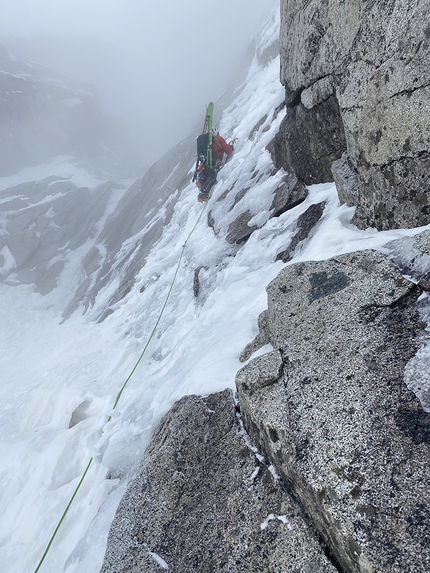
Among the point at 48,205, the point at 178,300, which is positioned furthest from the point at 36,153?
the point at 178,300

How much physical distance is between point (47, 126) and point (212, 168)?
71.4 metres

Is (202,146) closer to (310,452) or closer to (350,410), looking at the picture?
(350,410)

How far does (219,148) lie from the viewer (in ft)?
46.4

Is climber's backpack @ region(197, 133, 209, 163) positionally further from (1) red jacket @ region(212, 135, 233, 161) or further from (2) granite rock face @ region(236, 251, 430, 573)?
(2) granite rock face @ region(236, 251, 430, 573)

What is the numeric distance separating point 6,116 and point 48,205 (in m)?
39.9

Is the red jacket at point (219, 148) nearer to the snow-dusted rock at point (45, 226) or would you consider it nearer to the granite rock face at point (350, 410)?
the granite rock face at point (350, 410)

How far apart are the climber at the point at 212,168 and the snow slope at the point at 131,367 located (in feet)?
1.80

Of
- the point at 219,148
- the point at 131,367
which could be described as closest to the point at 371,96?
the point at 131,367

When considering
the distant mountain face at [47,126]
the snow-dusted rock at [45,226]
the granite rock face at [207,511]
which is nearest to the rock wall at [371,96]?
the granite rock face at [207,511]

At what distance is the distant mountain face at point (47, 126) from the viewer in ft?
217

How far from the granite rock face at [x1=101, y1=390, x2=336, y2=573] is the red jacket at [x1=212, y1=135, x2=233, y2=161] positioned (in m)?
12.1

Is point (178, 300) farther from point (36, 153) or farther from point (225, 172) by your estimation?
point (36, 153)

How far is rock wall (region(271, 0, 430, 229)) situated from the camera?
355 cm

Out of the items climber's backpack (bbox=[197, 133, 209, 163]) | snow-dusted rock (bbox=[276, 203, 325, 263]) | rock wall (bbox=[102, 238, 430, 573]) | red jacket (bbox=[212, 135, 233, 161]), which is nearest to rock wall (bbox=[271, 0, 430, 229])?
snow-dusted rock (bbox=[276, 203, 325, 263])
